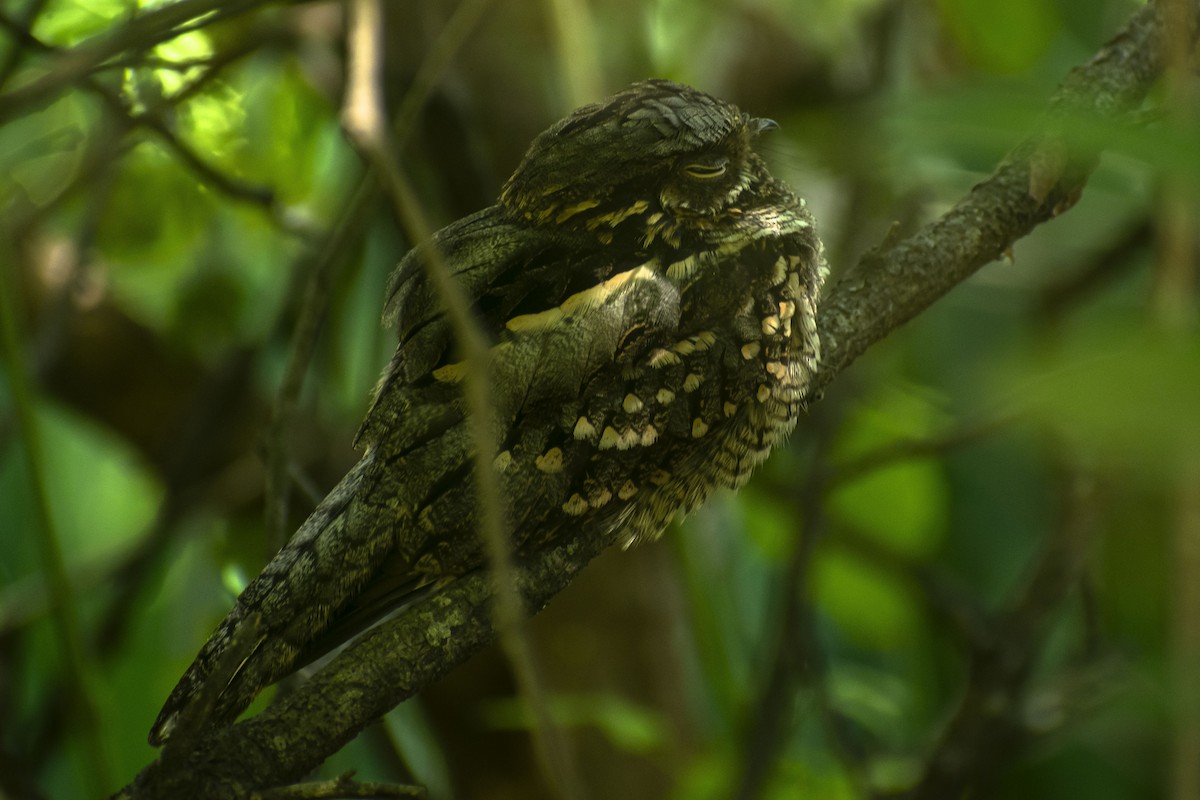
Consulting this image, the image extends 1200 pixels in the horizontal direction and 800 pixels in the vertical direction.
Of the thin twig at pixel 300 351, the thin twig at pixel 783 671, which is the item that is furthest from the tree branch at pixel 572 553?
the thin twig at pixel 783 671

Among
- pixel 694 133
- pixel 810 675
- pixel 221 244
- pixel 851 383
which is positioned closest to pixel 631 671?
pixel 810 675

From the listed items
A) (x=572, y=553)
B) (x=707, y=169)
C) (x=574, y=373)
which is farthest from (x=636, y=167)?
(x=572, y=553)

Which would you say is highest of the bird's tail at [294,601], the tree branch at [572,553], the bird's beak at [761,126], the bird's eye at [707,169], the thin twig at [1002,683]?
the bird's eye at [707,169]

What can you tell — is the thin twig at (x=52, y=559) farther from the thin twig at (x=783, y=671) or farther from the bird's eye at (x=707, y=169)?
the thin twig at (x=783, y=671)

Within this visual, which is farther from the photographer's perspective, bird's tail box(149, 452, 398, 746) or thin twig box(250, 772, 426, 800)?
bird's tail box(149, 452, 398, 746)

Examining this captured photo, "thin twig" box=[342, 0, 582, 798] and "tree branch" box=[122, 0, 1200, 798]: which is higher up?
"thin twig" box=[342, 0, 582, 798]

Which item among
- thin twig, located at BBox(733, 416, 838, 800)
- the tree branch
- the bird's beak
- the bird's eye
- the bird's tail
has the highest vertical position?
the bird's eye

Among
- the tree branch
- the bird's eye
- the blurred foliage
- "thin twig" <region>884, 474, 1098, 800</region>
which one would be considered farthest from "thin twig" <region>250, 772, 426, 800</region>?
"thin twig" <region>884, 474, 1098, 800</region>

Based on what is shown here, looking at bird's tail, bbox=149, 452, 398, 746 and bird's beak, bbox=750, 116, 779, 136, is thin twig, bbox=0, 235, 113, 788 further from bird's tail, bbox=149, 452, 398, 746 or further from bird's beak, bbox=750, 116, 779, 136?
bird's beak, bbox=750, 116, 779, 136
